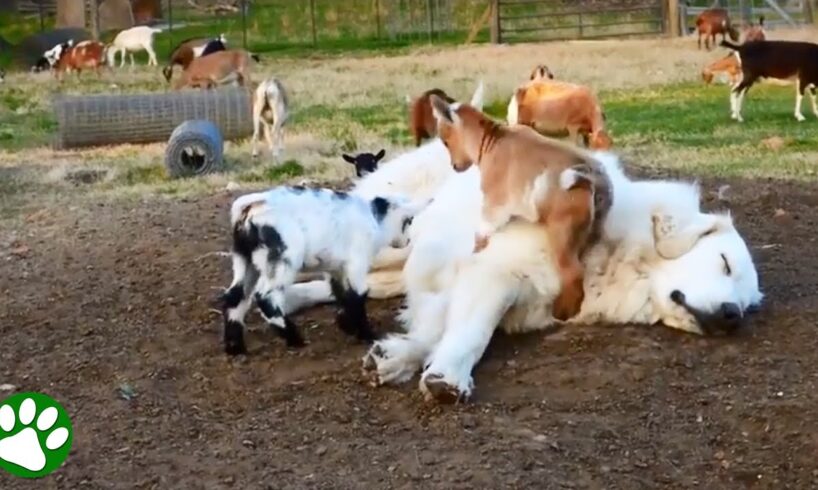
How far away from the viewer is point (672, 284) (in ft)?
18.5

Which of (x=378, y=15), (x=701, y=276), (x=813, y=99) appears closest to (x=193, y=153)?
(x=701, y=276)

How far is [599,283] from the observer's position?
19.2 feet

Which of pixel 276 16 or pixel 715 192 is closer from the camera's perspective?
pixel 715 192

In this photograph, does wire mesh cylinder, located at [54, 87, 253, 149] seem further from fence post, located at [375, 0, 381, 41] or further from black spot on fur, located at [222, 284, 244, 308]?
fence post, located at [375, 0, 381, 41]

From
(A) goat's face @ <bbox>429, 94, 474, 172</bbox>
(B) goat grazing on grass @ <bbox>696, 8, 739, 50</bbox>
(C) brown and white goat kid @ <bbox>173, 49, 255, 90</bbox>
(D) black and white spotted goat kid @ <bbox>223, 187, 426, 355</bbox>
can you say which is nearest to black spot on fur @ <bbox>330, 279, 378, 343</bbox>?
(D) black and white spotted goat kid @ <bbox>223, 187, 426, 355</bbox>

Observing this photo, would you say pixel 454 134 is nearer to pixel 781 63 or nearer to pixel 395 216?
pixel 395 216

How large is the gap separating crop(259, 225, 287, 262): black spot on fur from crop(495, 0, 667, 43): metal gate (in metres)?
29.8

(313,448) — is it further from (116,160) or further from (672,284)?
(116,160)

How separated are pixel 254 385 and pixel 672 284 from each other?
1738 millimetres

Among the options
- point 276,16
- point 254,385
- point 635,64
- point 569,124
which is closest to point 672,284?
point 254,385

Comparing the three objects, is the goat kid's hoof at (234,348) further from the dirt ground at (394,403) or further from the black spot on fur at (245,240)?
the black spot on fur at (245,240)

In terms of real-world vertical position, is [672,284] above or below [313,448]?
above

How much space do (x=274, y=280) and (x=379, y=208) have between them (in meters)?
0.78

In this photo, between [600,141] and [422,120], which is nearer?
[422,120]
